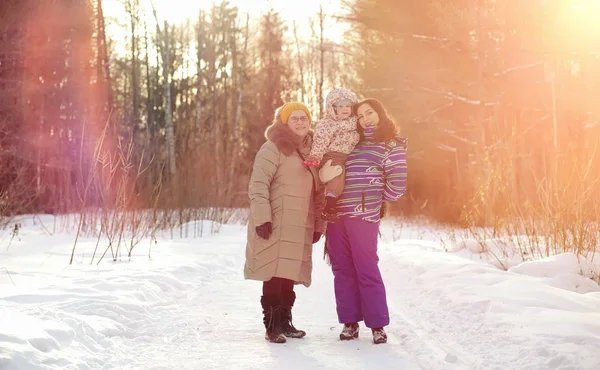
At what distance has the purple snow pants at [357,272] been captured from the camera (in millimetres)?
4633

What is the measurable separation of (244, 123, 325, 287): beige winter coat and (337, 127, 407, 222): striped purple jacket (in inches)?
13.2

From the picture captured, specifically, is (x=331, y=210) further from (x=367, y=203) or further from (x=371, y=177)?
(x=371, y=177)

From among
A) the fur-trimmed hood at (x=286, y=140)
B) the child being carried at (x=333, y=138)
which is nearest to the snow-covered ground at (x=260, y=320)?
the child being carried at (x=333, y=138)

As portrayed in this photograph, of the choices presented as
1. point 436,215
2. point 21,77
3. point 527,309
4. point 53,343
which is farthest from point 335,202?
point 21,77

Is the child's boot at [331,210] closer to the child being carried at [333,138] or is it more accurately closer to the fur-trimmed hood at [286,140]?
the child being carried at [333,138]

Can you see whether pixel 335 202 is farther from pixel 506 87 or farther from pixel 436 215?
pixel 506 87

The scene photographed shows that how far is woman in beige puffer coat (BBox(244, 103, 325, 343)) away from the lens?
4.71 meters

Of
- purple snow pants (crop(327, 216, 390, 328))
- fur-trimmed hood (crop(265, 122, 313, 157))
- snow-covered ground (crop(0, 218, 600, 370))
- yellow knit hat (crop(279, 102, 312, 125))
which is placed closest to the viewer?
snow-covered ground (crop(0, 218, 600, 370))

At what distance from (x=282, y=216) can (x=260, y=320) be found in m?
1.23

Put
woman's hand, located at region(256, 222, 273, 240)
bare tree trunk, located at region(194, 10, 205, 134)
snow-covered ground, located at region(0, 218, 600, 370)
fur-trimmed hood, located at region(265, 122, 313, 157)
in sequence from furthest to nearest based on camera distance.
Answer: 1. bare tree trunk, located at region(194, 10, 205, 134)
2. fur-trimmed hood, located at region(265, 122, 313, 157)
3. woman's hand, located at region(256, 222, 273, 240)
4. snow-covered ground, located at region(0, 218, 600, 370)

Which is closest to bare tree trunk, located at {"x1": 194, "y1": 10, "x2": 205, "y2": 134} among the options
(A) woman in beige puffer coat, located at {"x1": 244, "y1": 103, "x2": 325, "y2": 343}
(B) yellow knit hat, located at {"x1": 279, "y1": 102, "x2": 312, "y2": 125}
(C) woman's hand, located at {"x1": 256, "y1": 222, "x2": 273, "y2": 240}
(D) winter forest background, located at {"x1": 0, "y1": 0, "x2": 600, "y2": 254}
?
(D) winter forest background, located at {"x1": 0, "y1": 0, "x2": 600, "y2": 254}

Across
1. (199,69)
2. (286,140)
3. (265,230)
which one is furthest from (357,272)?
(199,69)

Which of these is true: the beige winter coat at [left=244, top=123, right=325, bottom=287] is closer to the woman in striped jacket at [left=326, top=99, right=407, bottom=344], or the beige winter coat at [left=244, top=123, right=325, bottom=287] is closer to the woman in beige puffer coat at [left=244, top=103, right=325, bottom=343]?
the woman in beige puffer coat at [left=244, top=103, right=325, bottom=343]

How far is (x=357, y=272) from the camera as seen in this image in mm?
4730
